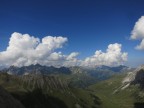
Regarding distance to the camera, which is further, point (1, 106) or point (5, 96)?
point (5, 96)

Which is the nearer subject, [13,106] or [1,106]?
[1,106]

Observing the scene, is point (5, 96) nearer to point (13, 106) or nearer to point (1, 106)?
point (13, 106)

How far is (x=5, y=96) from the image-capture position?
75.7 m

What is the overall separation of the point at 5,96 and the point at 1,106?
11.5 metres

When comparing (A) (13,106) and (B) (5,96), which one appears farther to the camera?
(B) (5,96)

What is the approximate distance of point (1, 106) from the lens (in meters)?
64.4

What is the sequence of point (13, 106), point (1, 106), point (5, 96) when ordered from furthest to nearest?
1. point (5, 96)
2. point (13, 106)
3. point (1, 106)

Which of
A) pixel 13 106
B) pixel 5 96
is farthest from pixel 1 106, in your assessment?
pixel 5 96

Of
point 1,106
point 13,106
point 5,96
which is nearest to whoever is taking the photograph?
point 1,106

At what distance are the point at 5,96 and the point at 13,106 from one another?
6.87 meters

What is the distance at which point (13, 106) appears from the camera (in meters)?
70.6
